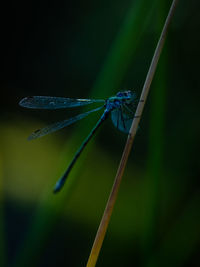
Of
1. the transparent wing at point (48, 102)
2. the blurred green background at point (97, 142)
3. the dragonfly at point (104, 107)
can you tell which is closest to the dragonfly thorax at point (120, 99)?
the dragonfly at point (104, 107)

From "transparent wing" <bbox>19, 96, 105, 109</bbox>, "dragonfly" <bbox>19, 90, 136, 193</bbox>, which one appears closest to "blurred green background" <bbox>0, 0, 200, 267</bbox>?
"dragonfly" <bbox>19, 90, 136, 193</bbox>

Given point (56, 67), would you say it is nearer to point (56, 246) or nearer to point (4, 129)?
point (4, 129)

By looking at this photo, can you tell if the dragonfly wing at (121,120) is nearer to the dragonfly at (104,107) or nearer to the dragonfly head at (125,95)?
the dragonfly at (104,107)

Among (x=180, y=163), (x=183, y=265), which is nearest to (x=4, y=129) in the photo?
(x=180, y=163)

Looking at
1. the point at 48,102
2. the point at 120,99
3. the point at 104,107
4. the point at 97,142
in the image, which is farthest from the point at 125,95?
the point at 97,142

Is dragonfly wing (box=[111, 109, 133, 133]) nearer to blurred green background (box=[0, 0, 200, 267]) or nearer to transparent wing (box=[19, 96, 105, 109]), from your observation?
blurred green background (box=[0, 0, 200, 267])

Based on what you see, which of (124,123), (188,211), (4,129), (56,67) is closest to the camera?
(124,123)

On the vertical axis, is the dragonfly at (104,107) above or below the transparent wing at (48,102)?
below

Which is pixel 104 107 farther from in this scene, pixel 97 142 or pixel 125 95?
pixel 97 142
